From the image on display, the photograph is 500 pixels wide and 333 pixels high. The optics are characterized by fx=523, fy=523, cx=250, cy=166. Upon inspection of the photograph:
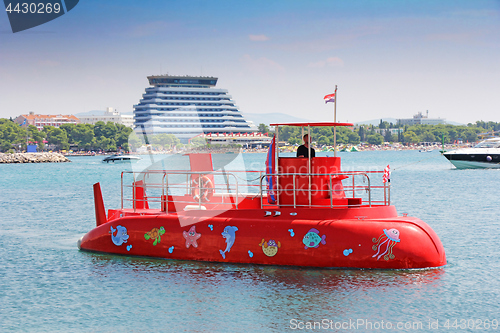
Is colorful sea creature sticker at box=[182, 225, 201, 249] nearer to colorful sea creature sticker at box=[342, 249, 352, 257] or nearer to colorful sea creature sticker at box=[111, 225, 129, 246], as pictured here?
colorful sea creature sticker at box=[111, 225, 129, 246]

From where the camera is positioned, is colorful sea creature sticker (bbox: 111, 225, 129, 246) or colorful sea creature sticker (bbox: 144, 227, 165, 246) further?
colorful sea creature sticker (bbox: 111, 225, 129, 246)

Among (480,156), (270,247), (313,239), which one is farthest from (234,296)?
(480,156)

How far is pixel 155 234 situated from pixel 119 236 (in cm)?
133

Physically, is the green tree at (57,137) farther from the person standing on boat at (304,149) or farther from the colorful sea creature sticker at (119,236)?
the person standing on boat at (304,149)

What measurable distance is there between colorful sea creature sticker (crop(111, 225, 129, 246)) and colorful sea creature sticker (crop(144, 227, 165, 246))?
2.52ft

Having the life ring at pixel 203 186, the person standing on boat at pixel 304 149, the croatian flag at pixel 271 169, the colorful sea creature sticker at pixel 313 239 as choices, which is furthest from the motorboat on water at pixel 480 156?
the colorful sea creature sticker at pixel 313 239

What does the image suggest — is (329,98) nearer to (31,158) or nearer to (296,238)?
(296,238)

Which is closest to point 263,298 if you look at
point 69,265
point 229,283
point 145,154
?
point 229,283

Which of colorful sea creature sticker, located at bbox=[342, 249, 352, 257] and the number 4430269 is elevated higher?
→ colorful sea creature sticker, located at bbox=[342, 249, 352, 257]

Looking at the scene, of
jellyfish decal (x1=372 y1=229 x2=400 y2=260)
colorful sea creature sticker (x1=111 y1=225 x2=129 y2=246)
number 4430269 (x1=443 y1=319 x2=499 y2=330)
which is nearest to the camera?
number 4430269 (x1=443 y1=319 x2=499 y2=330)

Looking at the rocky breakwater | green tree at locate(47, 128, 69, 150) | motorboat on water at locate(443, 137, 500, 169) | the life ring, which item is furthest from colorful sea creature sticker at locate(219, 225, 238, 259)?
green tree at locate(47, 128, 69, 150)

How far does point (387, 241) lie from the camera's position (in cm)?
1280

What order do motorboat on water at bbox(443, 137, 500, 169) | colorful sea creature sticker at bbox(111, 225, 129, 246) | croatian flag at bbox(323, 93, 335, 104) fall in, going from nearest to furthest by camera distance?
1. croatian flag at bbox(323, 93, 335, 104)
2. colorful sea creature sticker at bbox(111, 225, 129, 246)
3. motorboat on water at bbox(443, 137, 500, 169)

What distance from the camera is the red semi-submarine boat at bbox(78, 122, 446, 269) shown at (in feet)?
42.2
